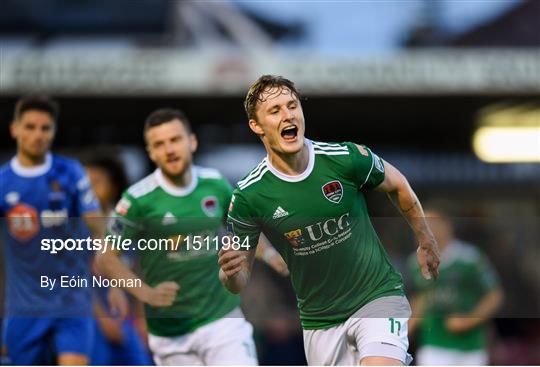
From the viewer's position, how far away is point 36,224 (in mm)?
6453

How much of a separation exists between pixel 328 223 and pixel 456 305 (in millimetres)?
3418

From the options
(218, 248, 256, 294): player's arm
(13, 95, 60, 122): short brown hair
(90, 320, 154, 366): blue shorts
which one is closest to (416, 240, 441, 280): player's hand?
(218, 248, 256, 294): player's arm

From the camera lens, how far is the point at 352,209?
552cm

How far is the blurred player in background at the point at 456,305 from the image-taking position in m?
8.03

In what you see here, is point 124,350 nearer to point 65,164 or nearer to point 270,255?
point 65,164

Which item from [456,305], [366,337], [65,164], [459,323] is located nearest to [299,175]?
[366,337]

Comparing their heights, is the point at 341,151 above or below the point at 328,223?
above

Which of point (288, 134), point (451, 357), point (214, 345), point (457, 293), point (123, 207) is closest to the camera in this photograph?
point (288, 134)

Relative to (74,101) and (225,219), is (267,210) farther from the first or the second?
(74,101)

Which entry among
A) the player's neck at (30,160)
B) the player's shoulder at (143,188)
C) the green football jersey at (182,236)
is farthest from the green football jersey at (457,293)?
the player's neck at (30,160)

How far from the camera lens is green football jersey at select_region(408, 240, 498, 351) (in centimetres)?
835

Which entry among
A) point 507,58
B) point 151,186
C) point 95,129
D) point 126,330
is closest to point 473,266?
point 126,330

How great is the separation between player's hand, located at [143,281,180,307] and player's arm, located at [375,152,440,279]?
1311 millimetres

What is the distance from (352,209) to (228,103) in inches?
353
